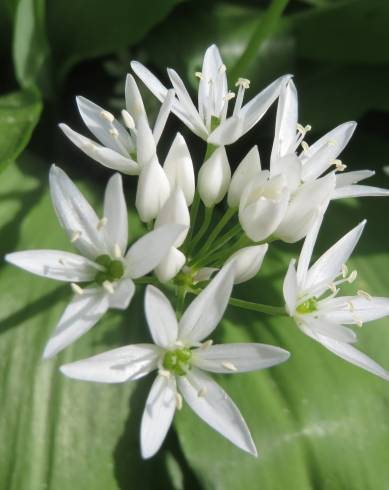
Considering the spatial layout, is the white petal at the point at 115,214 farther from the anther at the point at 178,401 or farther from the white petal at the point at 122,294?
the anther at the point at 178,401

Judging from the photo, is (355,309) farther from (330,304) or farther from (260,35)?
(260,35)

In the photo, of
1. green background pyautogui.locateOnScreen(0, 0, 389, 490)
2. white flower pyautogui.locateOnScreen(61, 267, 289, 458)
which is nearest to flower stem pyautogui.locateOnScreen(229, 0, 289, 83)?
green background pyautogui.locateOnScreen(0, 0, 389, 490)

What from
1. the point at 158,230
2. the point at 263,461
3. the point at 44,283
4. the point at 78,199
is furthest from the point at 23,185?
the point at 263,461

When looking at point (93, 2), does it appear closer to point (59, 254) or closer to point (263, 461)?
point (59, 254)

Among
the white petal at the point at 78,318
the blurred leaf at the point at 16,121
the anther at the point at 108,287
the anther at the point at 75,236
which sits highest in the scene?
the anther at the point at 75,236

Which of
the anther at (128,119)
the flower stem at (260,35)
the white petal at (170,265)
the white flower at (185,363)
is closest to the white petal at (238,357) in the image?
the white flower at (185,363)

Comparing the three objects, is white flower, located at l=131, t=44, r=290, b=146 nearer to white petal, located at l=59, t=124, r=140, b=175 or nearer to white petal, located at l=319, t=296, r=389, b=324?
white petal, located at l=59, t=124, r=140, b=175
